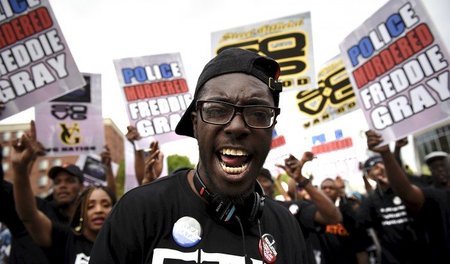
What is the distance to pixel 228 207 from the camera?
59.4 inches

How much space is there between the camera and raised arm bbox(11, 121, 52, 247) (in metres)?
3.02

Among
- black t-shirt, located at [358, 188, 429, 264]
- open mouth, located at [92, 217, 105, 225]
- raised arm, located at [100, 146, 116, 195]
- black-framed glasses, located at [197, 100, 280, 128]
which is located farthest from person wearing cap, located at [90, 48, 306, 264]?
raised arm, located at [100, 146, 116, 195]

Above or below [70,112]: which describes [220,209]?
below

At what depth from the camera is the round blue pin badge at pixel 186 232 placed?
1.42m

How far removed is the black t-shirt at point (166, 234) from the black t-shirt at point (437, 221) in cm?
304

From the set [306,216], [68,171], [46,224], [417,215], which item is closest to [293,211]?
[306,216]

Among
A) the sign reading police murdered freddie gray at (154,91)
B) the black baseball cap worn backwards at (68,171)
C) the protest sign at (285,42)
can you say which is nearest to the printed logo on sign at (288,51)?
the protest sign at (285,42)

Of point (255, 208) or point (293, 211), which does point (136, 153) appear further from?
point (255, 208)

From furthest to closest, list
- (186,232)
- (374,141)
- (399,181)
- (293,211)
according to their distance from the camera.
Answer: (293,211) → (374,141) → (399,181) → (186,232)

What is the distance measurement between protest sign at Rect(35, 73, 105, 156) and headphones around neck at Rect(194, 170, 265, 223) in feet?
12.2

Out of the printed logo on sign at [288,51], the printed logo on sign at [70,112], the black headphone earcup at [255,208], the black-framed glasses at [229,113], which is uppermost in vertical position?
the printed logo on sign at [70,112]

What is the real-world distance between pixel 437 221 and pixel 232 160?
345 cm

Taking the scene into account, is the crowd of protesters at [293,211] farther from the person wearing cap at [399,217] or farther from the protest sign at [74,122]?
the protest sign at [74,122]

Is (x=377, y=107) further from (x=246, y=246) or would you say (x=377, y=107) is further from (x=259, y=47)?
(x=246, y=246)
